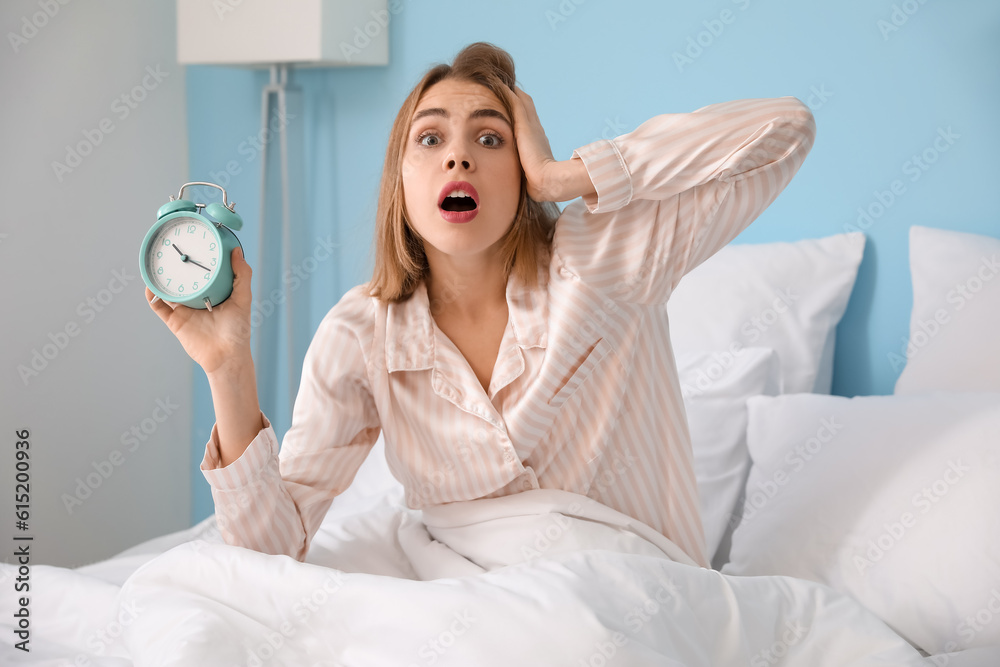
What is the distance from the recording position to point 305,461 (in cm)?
120

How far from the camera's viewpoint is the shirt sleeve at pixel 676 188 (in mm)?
1104

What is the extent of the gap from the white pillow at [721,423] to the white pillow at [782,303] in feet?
0.23

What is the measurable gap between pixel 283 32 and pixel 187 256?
1292 millimetres

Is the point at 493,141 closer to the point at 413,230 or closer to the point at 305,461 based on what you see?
the point at 413,230

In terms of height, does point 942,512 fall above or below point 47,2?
below

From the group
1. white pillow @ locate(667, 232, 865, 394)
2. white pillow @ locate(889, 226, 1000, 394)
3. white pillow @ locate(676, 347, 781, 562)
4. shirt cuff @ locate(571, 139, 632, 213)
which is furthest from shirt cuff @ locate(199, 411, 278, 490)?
white pillow @ locate(889, 226, 1000, 394)

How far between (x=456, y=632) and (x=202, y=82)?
84.0 inches

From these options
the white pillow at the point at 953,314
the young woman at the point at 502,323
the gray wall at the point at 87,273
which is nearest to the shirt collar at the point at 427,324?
the young woman at the point at 502,323

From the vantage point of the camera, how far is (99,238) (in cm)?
226

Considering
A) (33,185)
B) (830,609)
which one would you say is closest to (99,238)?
(33,185)

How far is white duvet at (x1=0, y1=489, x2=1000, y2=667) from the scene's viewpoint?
824 millimetres

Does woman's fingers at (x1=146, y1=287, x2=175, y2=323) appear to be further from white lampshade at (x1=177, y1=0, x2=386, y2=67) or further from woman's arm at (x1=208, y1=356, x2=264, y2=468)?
white lampshade at (x1=177, y1=0, x2=386, y2=67)

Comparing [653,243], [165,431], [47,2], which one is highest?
[47,2]

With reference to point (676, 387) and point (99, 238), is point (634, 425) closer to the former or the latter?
point (676, 387)
